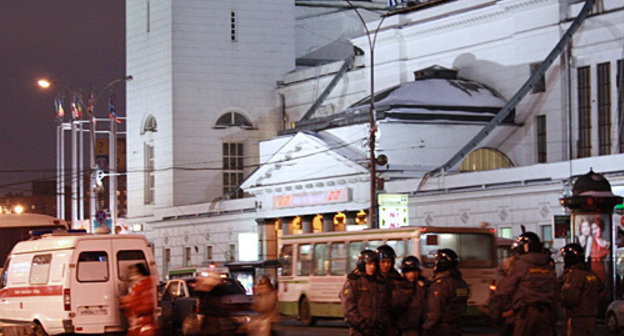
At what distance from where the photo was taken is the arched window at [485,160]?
56653 mm

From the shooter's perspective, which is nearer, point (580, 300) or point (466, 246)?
point (580, 300)

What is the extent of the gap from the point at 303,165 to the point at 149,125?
764 inches

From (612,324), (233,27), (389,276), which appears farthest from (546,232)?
(233,27)

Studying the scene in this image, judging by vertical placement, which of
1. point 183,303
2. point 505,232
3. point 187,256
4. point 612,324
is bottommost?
point 612,324

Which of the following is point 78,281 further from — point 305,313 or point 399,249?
point 305,313

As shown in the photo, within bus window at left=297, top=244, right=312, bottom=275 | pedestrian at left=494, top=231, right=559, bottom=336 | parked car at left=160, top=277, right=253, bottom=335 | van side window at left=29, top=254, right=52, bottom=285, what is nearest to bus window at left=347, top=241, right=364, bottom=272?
bus window at left=297, top=244, right=312, bottom=275

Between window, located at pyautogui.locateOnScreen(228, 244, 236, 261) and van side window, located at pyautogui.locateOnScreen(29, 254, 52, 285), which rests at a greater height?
van side window, located at pyautogui.locateOnScreen(29, 254, 52, 285)

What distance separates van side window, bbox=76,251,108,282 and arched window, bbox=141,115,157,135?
5165cm

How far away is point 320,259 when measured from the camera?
35.3m

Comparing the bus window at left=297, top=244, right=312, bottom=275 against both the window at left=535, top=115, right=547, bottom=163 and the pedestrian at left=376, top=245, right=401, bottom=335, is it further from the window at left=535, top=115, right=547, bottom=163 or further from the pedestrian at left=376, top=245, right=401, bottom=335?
the window at left=535, top=115, right=547, bottom=163

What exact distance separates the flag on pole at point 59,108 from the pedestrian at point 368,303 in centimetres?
5837

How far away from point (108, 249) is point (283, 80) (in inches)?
2056

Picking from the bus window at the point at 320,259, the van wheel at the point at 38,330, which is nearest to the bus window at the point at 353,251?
the bus window at the point at 320,259

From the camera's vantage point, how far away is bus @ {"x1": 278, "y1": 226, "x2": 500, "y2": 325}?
3133 cm
